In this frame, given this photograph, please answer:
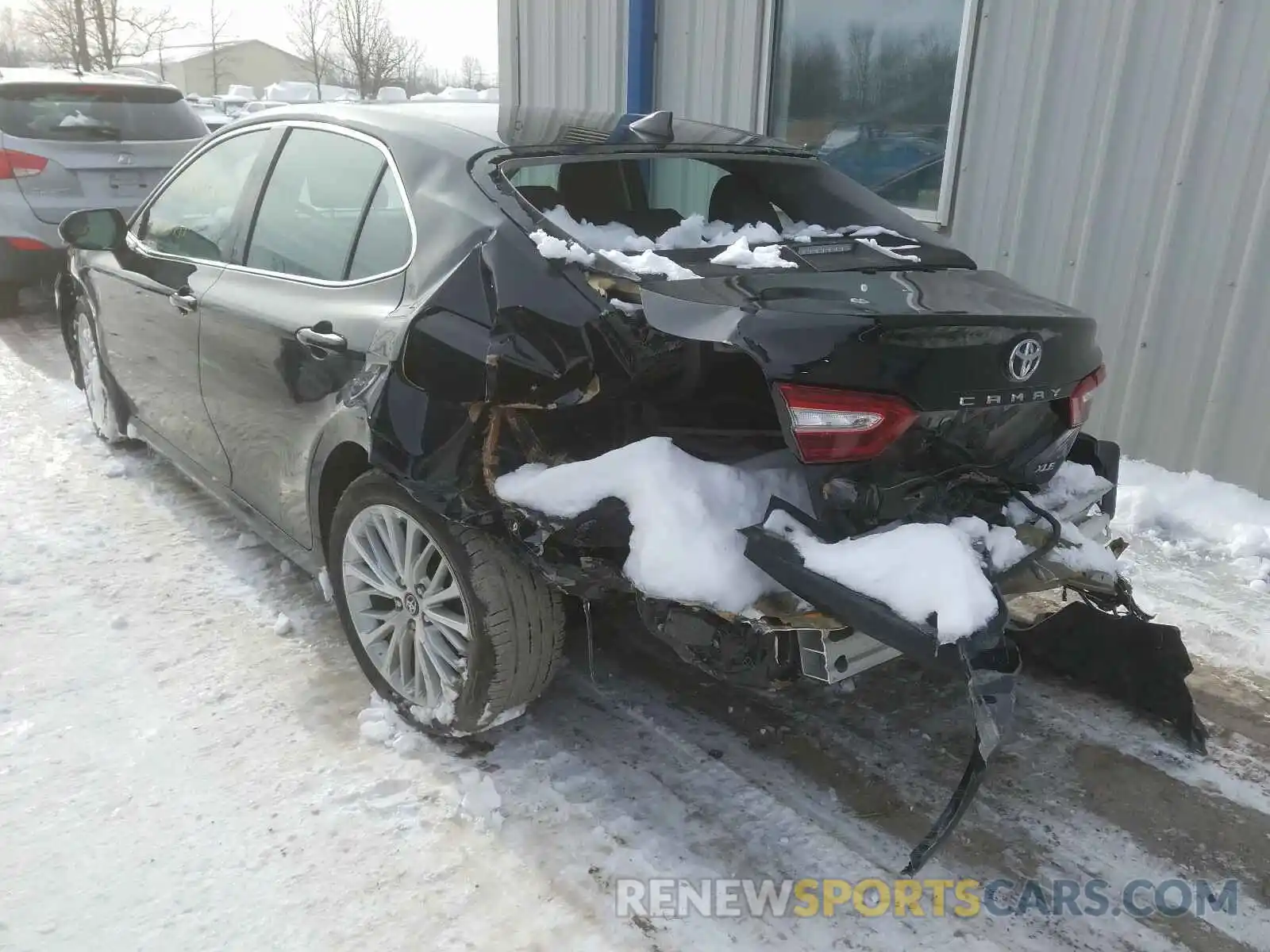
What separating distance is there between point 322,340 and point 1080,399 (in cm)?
210

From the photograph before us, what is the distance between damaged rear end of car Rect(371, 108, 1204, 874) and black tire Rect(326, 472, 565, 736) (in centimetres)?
10

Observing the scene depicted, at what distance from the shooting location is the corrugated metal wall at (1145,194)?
420 cm

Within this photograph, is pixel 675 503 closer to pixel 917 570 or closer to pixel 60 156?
pixel 917 570

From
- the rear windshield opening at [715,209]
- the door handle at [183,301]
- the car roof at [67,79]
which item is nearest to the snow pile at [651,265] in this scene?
the rear windshield opening at [715,209]

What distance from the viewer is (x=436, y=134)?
2.75 metres

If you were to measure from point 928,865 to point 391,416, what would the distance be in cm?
176

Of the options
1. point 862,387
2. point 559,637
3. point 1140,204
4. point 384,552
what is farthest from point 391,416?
point 1140,204

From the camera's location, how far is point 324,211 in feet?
9.81

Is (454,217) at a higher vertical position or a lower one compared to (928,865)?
higher

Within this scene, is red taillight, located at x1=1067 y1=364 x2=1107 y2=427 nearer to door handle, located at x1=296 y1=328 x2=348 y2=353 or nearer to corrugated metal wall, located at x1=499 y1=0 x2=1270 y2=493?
door handle, located at x1=296 y1=328 x2=348 y2=353

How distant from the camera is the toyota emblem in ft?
Answer: 6.98

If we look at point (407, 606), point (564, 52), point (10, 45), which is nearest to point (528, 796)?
point (407, 606)


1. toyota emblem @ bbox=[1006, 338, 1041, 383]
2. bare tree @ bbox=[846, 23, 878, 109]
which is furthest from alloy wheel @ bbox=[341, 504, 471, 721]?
bare tree @ bbox=[846, 23, 878, 109]

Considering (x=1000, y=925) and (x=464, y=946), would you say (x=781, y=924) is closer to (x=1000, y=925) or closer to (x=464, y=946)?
(x=1000, y=925)
